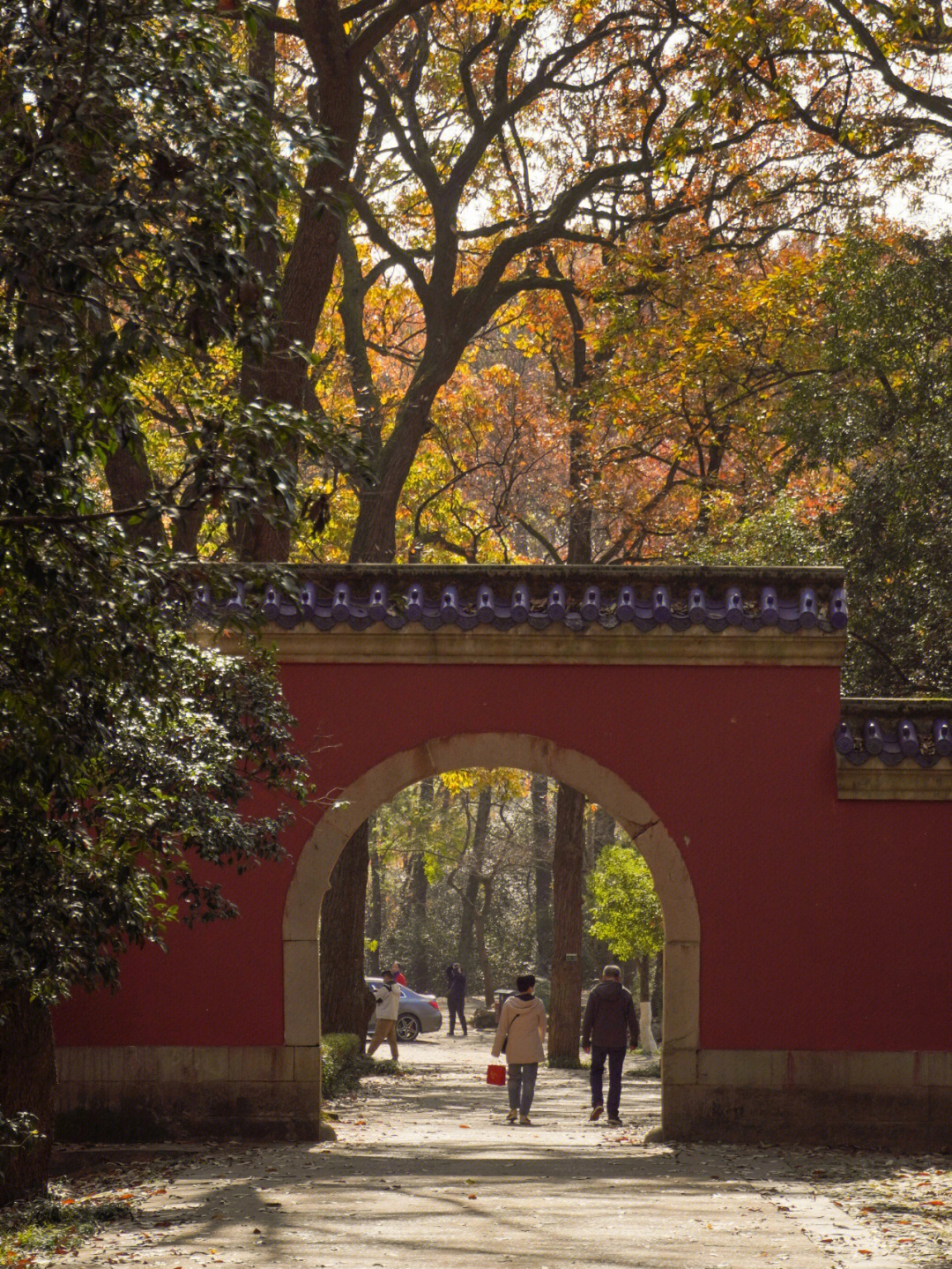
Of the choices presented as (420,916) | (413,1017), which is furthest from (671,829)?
(420,916)

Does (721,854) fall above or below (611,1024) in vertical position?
above

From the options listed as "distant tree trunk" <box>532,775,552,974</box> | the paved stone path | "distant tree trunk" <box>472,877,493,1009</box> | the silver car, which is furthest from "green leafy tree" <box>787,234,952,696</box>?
"distant tree trunk" <box>532,775,552,974</box>

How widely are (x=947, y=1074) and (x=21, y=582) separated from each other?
7.48 meters

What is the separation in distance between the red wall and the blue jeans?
2.23 metres

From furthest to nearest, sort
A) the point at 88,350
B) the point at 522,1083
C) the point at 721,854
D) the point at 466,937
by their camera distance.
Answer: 1. the point at 466,937
2. the point at 522,1083
3. the point at 721,854
4. the point at 88,350

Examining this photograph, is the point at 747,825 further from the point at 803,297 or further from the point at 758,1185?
the point at 803,297

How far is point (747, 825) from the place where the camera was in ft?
33.6

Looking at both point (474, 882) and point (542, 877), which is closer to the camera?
point (474, 882)

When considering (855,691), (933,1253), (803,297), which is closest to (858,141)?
(803,297)

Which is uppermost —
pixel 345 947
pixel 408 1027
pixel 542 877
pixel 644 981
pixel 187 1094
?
pixel 542 877

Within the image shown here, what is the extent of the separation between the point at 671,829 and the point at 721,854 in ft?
1.25

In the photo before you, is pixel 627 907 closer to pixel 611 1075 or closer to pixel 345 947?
pixel 345 947

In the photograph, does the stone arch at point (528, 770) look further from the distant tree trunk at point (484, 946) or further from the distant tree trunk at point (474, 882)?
the distant tree trunk at point (484, 946)

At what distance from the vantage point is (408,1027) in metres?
27.4
